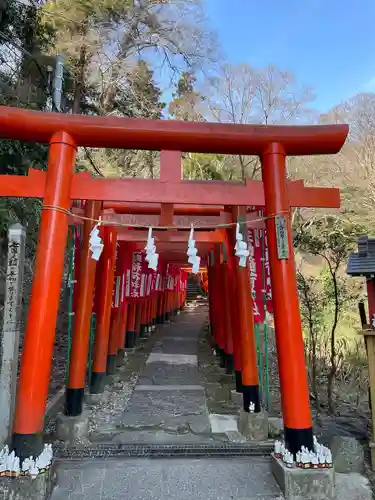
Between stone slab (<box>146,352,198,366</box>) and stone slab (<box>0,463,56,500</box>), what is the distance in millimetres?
7571

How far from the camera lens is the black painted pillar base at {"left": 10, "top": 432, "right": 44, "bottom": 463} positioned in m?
3.34

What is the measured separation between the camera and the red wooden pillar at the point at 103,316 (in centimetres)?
698

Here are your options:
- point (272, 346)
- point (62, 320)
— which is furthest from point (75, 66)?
point (272, 346)

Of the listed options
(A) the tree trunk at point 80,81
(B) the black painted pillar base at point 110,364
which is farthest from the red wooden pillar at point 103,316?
(A) the tree trunk at point 80,81

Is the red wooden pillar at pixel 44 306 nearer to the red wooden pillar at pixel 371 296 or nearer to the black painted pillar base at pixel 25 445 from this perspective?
the black painted pillar base at pixel 25 445

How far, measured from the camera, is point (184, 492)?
3.54 metres

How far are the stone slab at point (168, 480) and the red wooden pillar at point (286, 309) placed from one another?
0.60 meters

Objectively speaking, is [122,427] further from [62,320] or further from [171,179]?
[62,320]

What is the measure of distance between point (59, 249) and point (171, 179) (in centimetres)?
154

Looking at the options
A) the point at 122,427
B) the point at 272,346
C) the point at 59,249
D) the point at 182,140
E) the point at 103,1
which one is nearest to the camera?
the point at 59,249

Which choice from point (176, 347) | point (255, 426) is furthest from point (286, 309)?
point (176, 347)

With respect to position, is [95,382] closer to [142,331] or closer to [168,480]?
[168,480]

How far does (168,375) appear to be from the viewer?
930 cm

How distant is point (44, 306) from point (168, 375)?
6.44 meters
